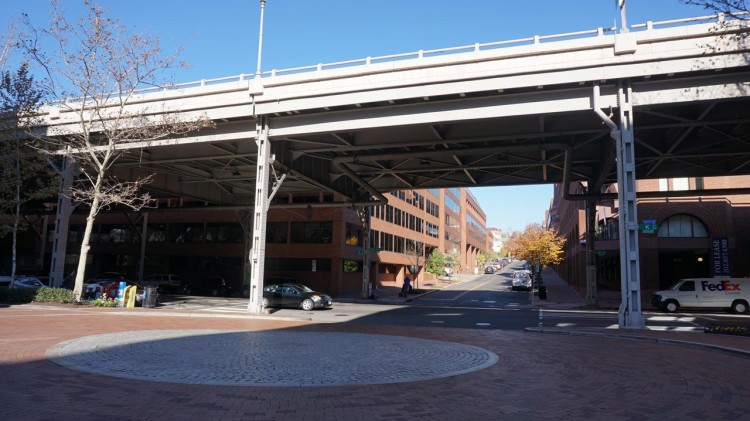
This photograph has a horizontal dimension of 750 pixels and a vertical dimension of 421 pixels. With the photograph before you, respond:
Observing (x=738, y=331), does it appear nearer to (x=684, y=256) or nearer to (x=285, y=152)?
(x=285, y=152)

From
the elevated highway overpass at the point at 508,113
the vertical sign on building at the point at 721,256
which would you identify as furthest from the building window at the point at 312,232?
the vertical sign on building at the point at 721,256

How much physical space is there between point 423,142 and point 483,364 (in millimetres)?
16822

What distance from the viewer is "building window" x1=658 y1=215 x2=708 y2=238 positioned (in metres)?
37.4

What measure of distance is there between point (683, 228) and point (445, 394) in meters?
37.7

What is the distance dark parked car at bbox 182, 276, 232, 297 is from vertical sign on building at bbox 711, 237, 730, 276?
36.8 metres

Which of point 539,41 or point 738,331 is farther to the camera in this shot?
point 539,41

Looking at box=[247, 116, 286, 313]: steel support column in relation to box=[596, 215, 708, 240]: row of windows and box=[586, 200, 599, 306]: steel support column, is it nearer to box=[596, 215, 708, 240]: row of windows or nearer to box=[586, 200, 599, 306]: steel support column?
box=[586, 200, 599, 306]: steel support column

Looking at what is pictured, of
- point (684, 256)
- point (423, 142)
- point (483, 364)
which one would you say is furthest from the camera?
point (684, 256)

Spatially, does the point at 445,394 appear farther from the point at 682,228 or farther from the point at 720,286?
the point at 682,228

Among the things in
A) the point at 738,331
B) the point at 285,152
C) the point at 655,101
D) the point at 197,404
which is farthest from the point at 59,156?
the point at 738,331

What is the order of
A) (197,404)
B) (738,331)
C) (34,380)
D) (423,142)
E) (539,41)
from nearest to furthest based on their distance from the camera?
(197,404)
(34,380)
(738,331)
(539,41)
(423,142)

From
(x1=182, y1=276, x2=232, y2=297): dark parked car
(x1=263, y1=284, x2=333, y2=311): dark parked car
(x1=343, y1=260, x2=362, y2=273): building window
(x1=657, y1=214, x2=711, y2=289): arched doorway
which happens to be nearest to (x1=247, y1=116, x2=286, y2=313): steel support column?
(x1=263, y1=284, x2=333, y2=311): dark parked car

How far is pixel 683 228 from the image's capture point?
124 ft

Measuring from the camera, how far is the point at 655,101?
18656mm
